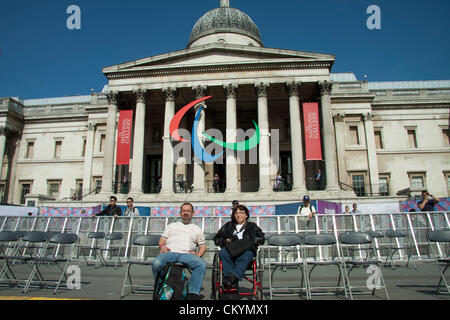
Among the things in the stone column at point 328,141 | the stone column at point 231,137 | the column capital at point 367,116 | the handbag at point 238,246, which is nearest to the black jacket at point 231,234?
the handbag at point 238,246

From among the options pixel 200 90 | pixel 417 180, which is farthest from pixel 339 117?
pixel 200 90

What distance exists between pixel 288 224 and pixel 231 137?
1231 centimetres

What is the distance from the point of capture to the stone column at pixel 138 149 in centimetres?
2241

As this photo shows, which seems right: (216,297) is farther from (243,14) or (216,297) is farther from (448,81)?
(448,81)

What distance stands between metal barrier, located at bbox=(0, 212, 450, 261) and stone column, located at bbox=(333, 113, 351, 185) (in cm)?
1728

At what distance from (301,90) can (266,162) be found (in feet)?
23.1

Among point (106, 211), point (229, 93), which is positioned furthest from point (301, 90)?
point (106, 211)

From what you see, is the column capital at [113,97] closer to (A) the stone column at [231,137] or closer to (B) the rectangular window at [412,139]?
(A) the stone column at [231,137]

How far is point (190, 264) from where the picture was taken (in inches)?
194

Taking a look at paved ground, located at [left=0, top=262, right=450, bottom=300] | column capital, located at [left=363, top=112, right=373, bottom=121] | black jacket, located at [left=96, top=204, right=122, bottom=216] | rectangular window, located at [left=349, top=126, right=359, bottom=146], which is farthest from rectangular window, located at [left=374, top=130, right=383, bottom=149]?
black jacket, located at [left=96, top=204, right=122, bottom=216]

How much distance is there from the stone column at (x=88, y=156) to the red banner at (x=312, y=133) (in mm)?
20803

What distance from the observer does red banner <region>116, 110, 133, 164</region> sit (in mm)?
22844

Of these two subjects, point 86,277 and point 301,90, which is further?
point 301,90

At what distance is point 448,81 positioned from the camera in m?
41.4
